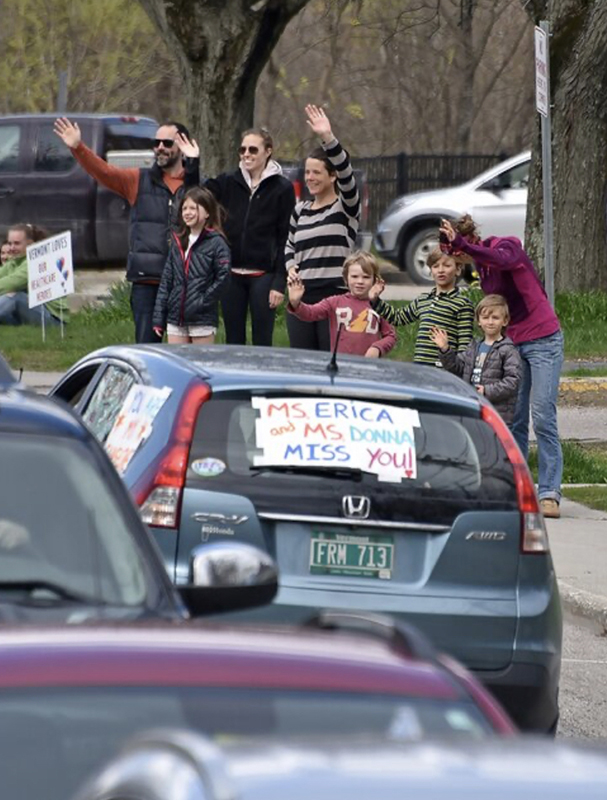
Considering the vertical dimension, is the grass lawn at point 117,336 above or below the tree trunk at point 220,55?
below

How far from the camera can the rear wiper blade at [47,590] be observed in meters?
4.61

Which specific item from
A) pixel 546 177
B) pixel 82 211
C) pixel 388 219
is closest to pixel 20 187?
pixel 82 211

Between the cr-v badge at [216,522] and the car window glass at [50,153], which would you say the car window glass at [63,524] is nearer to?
the cr-v badge at [216,522]

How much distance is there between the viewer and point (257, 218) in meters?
14.1

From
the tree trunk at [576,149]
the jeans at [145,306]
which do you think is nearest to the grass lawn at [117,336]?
the tree trunk at [576,149]

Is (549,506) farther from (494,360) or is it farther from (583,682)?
(583,682)

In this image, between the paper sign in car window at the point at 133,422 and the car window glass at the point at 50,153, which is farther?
the car window glass at the point at 50,153

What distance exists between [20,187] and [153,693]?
947 inches

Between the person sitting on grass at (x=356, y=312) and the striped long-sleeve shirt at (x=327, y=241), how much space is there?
1147 mm

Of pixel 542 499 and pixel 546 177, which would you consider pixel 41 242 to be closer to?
pixel 546 177

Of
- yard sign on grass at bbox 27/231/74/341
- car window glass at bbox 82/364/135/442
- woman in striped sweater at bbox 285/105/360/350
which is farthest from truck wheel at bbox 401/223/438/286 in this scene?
car window glass at bbox 82/364/135/442

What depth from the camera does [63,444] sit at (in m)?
5.12

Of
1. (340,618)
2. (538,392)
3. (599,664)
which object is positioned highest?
(340,618)

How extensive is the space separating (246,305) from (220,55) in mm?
8591
